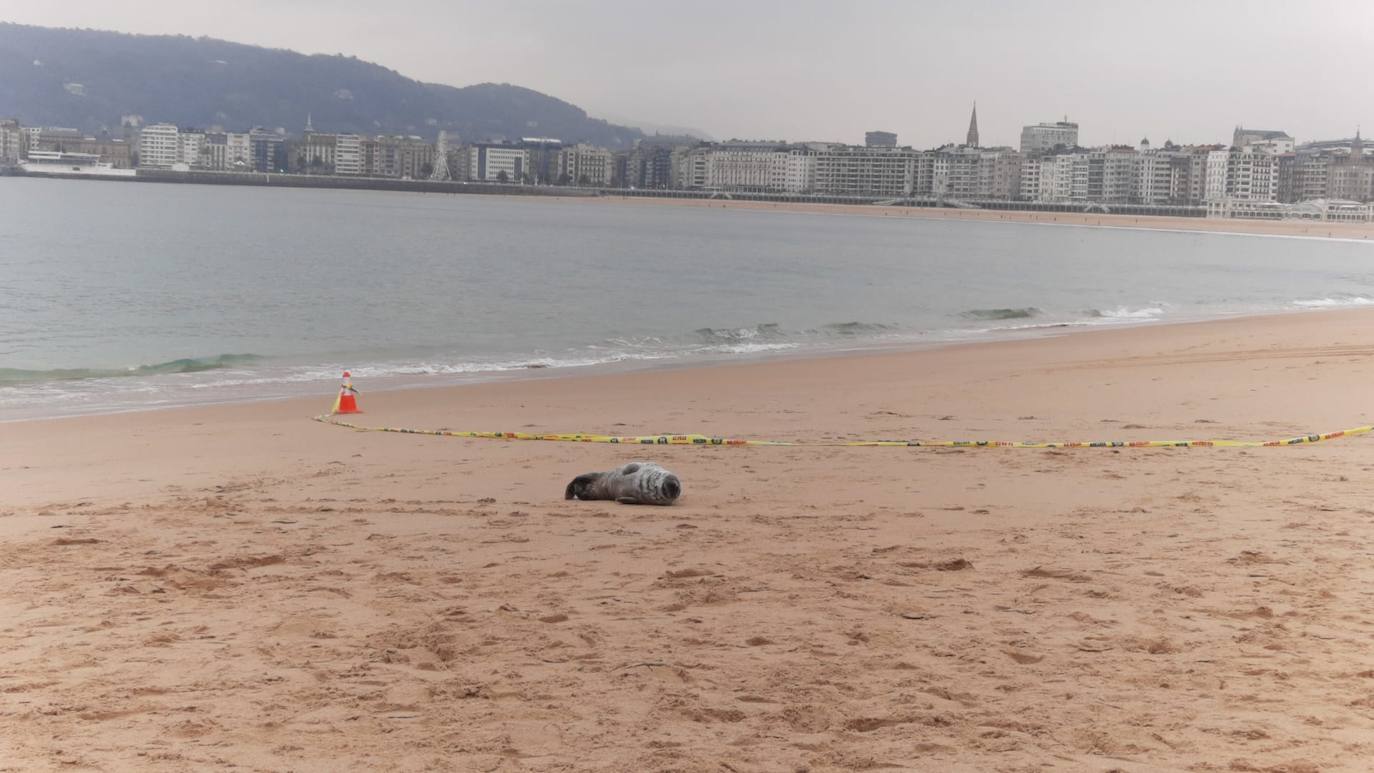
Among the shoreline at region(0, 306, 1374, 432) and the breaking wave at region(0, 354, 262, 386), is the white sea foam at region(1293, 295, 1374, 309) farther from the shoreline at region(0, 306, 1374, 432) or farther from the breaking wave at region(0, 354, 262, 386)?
the breaking wave at region(0, 354, 262, 386)

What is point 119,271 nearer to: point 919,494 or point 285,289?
point 285,289

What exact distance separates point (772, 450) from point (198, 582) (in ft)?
15.6

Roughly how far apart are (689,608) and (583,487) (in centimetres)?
247

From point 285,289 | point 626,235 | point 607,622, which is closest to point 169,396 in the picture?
point 607,622

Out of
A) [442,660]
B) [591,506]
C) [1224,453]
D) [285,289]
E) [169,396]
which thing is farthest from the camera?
[285,289]

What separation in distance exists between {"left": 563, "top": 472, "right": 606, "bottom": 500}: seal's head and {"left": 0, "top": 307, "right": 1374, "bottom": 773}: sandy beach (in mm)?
405

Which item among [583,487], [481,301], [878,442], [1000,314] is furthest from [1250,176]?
[583,487]

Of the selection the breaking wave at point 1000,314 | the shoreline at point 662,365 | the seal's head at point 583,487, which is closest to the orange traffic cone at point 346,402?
the shoreline at point 662,365

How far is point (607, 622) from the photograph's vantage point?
4883 mm

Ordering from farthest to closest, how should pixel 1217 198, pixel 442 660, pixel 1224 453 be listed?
1. pixel 1217 198
2. pixel 1224 453
3. pixel 442 660

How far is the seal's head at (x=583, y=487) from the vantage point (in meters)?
7.42

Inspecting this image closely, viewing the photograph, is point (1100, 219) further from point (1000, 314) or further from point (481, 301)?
point (481, 301)

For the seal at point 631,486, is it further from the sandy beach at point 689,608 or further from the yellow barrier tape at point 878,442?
the yellow barrier tape at point 878,442

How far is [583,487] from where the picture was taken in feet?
24.4
